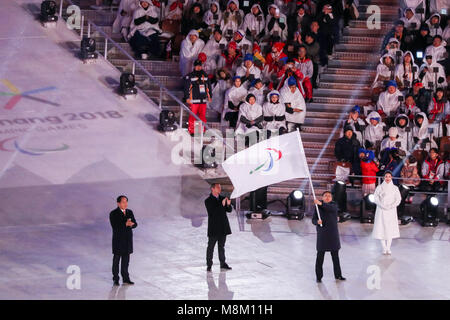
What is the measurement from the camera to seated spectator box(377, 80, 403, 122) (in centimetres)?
2319

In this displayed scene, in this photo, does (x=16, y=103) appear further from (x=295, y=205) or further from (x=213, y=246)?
(x=213, y=246)

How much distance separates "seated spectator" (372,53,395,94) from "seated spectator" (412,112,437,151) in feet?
5.35

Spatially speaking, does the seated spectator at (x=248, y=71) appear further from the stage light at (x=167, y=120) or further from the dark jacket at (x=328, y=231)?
the dark jacket at (x=328, y=231)

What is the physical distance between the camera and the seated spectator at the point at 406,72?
23.6 metres

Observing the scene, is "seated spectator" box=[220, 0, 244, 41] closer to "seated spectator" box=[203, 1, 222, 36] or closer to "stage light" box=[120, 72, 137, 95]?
"seated spectator" box=[203, 1, 222, 36]

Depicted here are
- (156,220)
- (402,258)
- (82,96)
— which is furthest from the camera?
(82,96)

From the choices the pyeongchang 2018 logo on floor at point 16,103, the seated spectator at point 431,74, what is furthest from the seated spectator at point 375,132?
the pyeongchang 2018 logo on floor at point 16,103

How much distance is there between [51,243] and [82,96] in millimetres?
6122

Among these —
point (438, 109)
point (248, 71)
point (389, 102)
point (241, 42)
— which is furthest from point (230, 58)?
point (438, 109)

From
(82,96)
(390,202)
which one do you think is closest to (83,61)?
(82,96)

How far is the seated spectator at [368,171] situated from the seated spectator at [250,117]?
235cm

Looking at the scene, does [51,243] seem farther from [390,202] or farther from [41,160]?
[390,202]

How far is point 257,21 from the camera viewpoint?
987 inches

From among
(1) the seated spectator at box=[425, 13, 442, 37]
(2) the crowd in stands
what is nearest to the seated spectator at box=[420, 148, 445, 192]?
(2) the crowd in stands
